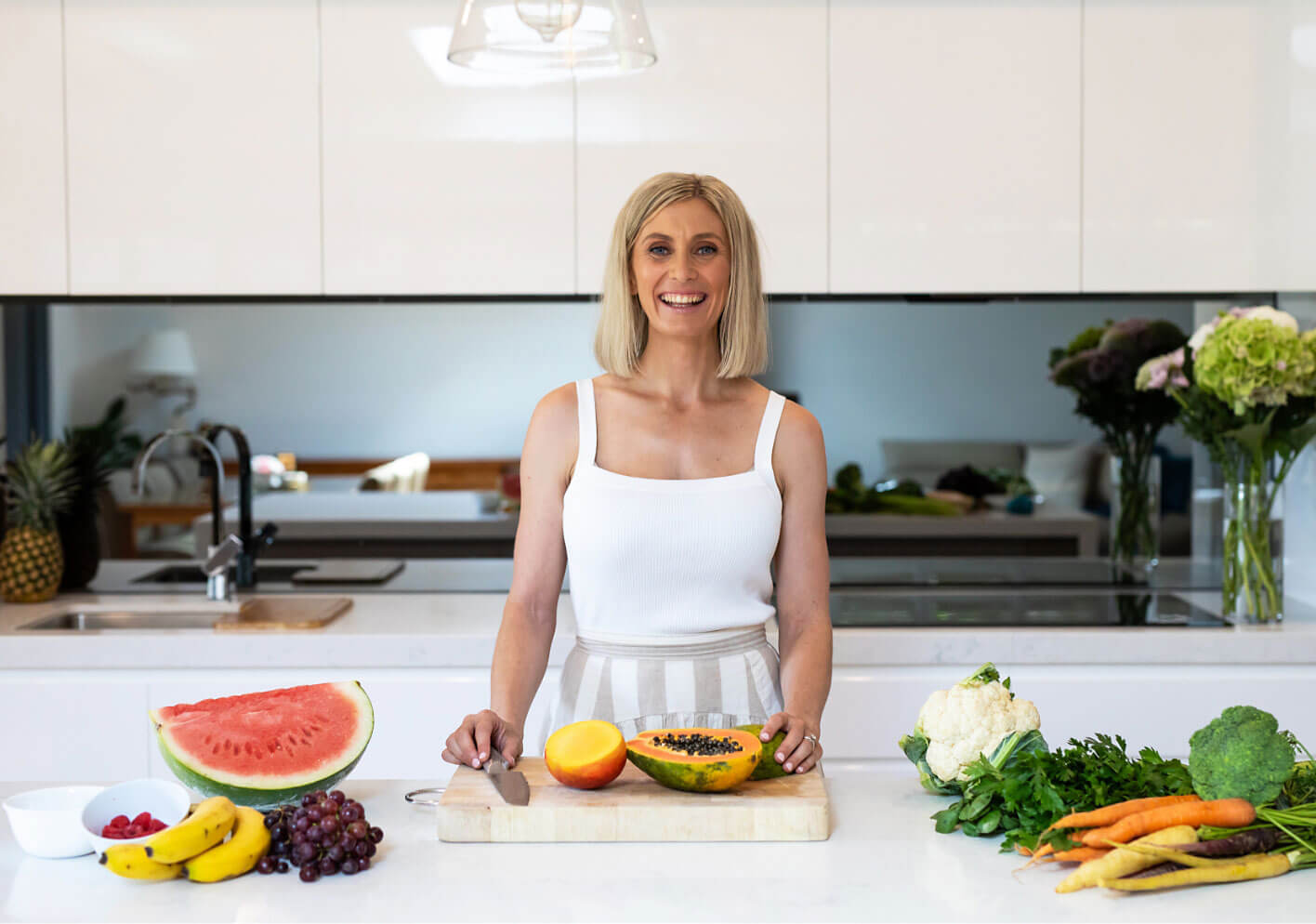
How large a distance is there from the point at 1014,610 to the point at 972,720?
1719 mm

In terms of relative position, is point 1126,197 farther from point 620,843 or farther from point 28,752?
point 28,752

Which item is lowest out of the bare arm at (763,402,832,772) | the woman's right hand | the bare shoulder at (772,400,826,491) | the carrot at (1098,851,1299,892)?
the carrot at (1098,851,1299,892)

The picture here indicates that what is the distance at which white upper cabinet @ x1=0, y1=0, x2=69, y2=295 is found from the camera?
114 inches

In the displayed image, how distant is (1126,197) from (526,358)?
1550 mm

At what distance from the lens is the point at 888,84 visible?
2910 mm

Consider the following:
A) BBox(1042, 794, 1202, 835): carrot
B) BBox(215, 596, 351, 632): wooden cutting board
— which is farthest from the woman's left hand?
BBox(215, 596, 351, 632): wooden cutting board

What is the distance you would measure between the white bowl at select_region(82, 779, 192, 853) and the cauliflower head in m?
0.84

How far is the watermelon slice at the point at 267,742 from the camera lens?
1.39m

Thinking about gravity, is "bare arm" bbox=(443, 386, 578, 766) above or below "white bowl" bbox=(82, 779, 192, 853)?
above

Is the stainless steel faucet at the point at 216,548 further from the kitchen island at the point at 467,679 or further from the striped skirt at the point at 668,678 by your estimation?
the striped skirt at the point at 668,678

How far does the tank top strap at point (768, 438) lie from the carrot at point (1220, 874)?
869 millimetres

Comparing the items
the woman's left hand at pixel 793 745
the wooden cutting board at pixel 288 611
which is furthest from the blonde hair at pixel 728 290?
the wooden cutting board at pixel 288 611

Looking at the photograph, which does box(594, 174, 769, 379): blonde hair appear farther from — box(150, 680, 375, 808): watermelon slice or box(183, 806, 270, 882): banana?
box(183, 806, 270, 882): banana

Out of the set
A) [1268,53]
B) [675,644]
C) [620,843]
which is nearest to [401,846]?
[620,843]
